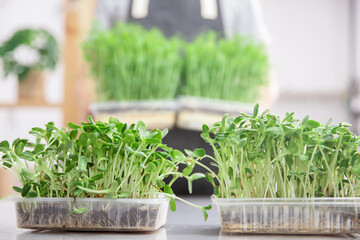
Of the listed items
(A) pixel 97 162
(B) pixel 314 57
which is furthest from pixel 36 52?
(B) pixel 314 57

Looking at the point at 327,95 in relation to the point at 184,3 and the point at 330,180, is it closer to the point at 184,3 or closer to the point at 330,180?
the point at 184,3

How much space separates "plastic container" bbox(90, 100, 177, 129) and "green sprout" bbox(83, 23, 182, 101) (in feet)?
0.41

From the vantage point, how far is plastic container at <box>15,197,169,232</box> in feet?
1.84

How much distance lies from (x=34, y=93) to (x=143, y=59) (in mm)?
1575

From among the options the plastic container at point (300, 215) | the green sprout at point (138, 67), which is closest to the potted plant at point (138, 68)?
the green sprout at point (138, 67)

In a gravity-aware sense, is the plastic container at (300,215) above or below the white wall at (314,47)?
below

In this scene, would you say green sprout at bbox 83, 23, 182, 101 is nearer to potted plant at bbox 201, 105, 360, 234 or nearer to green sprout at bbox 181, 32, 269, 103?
green sprout at bbox 181, 32, 269, 103

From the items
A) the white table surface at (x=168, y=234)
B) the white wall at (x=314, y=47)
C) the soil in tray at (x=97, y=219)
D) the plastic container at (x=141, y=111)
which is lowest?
the white table surface at (x=168, y=234)

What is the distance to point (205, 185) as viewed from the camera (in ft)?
4.73

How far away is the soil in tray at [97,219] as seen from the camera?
562mm

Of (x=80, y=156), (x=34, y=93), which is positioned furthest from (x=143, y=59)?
(x=34, y=93)

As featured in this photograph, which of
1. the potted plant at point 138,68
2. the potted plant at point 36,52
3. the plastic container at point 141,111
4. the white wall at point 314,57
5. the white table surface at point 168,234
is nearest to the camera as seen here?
the white table surface at point 168,234

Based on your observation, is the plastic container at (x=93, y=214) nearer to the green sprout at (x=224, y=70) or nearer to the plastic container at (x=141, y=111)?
the plastic container at (x=141, y=111)

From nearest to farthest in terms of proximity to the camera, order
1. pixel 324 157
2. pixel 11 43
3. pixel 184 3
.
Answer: pixel 324 157 < pixel 184 3 < pixel 11 43
